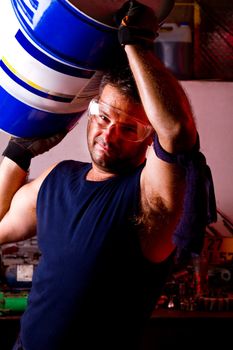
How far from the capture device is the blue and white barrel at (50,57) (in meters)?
1.29

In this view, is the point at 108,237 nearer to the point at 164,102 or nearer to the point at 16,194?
the point at 164,102

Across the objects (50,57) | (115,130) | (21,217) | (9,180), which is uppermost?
(50,57)

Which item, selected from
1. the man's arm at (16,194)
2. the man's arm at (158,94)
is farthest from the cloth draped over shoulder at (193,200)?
the man's arm at (16,194)

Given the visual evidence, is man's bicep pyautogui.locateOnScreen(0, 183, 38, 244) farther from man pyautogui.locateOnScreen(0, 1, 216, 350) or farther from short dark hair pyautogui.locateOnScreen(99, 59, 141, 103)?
short dark hair pyautogui.locateOnScreen(99, 59, 141, 103)

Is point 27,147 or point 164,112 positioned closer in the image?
point 164,112

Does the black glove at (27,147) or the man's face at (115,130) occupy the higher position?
the man's face at (115,130)

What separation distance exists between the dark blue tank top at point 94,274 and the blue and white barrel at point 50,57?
269 millimetres

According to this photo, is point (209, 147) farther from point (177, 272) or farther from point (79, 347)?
point (79, 347)

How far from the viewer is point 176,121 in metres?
1.19

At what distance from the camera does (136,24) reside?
1214 millimetres

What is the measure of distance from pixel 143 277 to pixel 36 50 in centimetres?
67

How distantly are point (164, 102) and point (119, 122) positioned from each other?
353mm

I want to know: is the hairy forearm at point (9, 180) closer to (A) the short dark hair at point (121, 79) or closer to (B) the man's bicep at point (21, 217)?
(B) the man's bicep at point (21, 217)

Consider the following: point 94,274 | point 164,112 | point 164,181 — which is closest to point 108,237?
point 94,274
